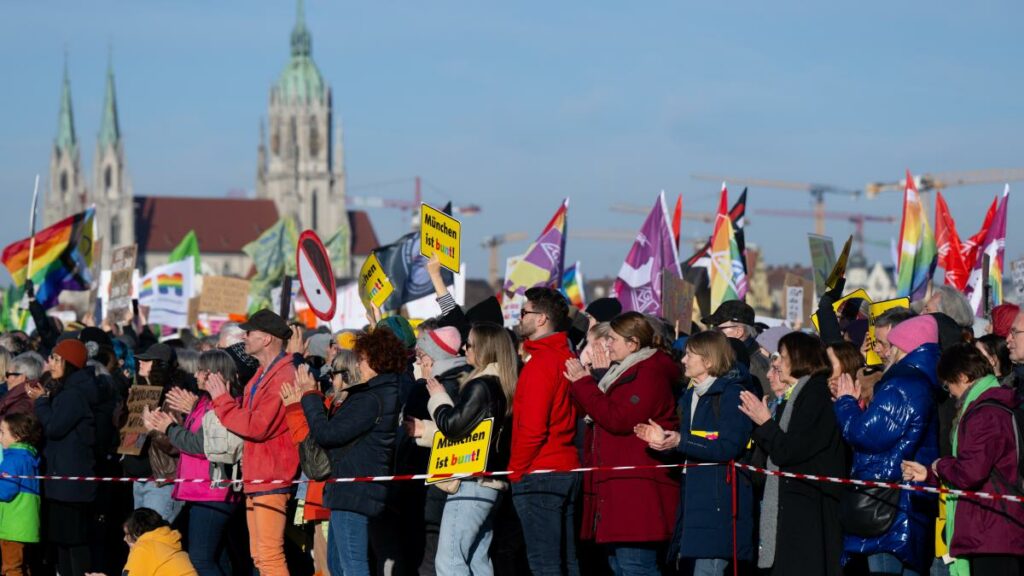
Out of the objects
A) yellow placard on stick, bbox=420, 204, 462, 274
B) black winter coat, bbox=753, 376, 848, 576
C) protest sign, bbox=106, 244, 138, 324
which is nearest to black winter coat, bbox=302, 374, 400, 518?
black winter coat, bbox=753, 376, 848, 576

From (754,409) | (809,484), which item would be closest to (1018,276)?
(809,484)

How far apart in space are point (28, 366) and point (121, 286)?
8323 millimetres

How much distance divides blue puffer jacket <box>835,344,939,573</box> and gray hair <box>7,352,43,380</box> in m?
6.33

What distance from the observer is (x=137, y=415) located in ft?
35.6

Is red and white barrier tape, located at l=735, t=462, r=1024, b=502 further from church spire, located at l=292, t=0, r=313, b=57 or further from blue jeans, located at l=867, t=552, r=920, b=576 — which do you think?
church spire, located at l=292, t=0, r=313, b=57

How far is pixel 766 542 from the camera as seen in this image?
8617 millimetres

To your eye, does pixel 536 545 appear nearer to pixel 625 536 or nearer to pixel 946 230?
pixel 625 536

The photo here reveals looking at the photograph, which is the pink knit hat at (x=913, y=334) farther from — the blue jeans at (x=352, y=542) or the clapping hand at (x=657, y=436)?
the blue jeans at (x=352, y=542)

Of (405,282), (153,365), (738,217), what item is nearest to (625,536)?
(153,365)

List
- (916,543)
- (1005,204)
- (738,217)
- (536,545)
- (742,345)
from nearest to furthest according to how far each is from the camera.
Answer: (916,543), (536,545), (742,345), (1005,204), (738,217)

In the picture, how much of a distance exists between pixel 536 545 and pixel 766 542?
4.33 feet

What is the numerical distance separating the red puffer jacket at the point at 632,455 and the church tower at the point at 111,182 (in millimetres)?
158435

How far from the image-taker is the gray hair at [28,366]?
11.7m

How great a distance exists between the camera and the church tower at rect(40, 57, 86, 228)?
562 feet
